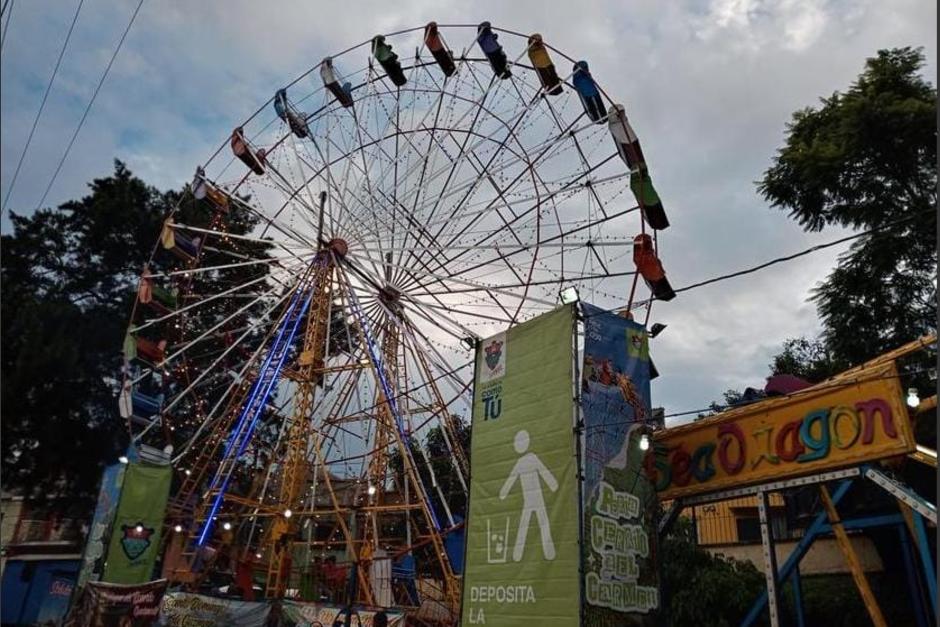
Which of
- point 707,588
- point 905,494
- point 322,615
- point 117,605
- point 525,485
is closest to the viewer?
point 905,494

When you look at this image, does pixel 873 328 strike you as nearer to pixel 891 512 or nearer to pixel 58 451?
pixel 891 512

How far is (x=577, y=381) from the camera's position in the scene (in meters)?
9.59

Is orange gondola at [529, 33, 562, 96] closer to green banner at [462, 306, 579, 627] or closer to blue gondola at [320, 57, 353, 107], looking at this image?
blue gondola at [320, 57, 353, 107]

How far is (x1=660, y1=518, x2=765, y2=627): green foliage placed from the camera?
13602 millimetres

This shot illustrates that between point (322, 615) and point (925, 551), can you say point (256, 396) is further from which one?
point (925, 551)

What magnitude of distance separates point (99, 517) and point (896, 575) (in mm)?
13907

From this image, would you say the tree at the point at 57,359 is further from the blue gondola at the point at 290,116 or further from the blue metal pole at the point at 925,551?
the blue gondola at the point at 290,116

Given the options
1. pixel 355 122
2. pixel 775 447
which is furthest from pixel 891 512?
pixel 355 122

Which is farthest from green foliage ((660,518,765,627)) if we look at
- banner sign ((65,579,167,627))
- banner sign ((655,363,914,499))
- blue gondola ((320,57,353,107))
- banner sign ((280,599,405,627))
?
blue gondola ((320,57,353,107))

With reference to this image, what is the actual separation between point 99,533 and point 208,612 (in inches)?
101

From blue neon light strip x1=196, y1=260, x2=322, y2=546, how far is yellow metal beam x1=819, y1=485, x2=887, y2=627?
37.8ft

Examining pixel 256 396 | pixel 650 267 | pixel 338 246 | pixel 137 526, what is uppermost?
pixel 338 246

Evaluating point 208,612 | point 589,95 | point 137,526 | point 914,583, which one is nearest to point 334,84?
point 589,95

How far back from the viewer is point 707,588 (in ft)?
45.2
